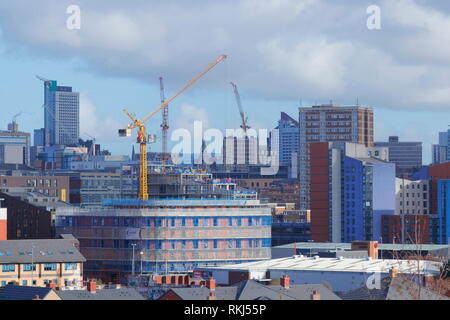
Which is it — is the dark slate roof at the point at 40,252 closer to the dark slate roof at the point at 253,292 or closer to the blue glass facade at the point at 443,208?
the dark slate roof at the point at 253,292

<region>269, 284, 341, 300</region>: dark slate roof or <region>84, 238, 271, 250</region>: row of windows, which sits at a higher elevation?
<region>84, 238, 271, 250</region>: row of windows

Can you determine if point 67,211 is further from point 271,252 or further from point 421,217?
point 421,217

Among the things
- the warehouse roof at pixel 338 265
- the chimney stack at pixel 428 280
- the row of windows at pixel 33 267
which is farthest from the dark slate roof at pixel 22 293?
the row of windows at pixel 33 267

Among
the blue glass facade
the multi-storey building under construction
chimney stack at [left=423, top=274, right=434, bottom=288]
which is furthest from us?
the blue glass facade

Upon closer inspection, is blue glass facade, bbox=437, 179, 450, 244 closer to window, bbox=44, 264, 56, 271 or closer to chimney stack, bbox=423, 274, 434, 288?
window, bbox=44, 264, 56, 271

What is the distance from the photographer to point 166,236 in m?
107

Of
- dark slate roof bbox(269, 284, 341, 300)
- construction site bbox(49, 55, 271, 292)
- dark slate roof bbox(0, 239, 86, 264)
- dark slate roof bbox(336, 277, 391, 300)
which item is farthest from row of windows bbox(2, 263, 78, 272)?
dark slate roof bbox(269, 284, 341, 300)

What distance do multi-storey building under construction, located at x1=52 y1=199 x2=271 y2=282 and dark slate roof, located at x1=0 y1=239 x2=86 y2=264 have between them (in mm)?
6044

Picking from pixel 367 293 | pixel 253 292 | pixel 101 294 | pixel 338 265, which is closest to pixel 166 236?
pixel 338 265

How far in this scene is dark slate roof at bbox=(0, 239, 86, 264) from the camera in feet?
315

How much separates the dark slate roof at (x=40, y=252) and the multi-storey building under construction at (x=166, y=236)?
604cm

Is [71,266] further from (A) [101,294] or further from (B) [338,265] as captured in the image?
(A) [101,294]
